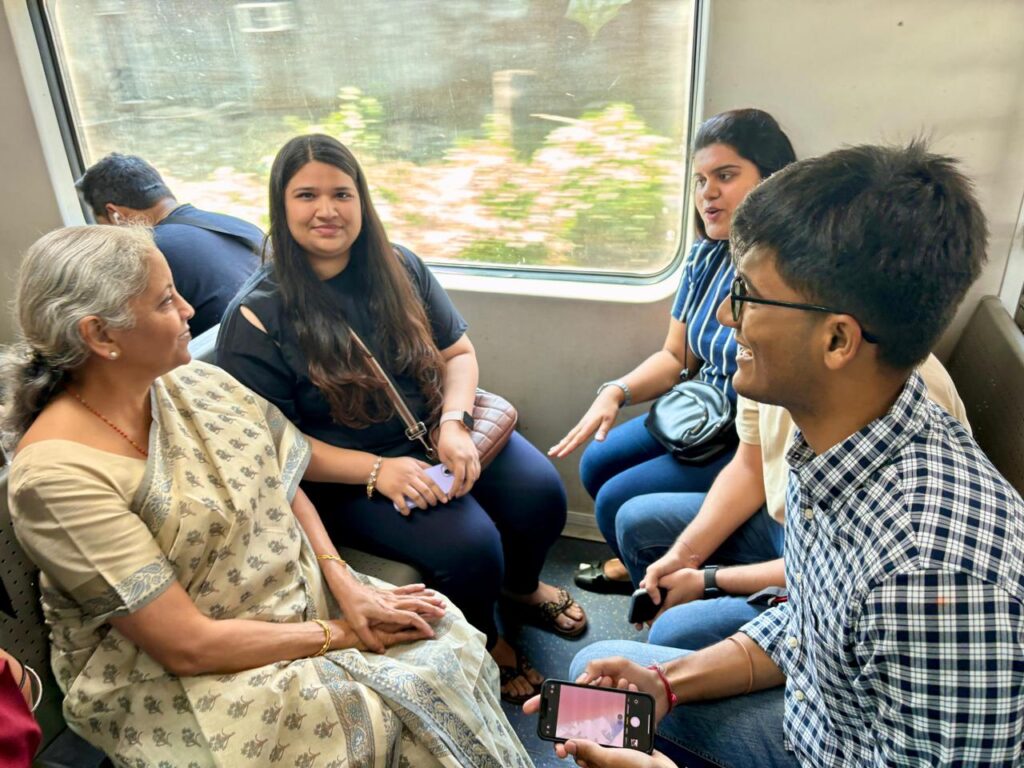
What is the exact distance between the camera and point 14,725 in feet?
3.26

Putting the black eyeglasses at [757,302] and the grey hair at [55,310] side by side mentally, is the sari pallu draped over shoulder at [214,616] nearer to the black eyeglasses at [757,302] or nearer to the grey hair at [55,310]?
the grey hair at [55,310]

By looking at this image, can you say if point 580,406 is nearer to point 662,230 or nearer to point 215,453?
point 662,230

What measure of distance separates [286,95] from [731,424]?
188 cm

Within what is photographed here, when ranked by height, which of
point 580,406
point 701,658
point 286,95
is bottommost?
point 580,406

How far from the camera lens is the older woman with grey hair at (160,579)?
115 cm

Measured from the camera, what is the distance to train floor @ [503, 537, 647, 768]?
1.83m

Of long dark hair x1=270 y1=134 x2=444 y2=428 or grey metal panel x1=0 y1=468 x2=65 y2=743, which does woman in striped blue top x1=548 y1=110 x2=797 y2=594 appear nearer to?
long dark hair x1=270 y1=134 x2=444 y2=428

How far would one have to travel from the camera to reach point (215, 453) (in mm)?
1385

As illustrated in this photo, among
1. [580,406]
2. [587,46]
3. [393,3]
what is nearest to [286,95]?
[393,3]

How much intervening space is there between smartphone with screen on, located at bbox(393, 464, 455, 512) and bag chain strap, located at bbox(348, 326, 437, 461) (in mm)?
78

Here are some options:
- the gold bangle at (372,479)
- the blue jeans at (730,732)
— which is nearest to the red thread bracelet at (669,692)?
the blue jeans at (730,732)

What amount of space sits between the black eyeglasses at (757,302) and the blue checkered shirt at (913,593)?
100mm

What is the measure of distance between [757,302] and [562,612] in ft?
4.71

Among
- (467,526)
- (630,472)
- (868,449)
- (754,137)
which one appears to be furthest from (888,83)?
(467,526)
